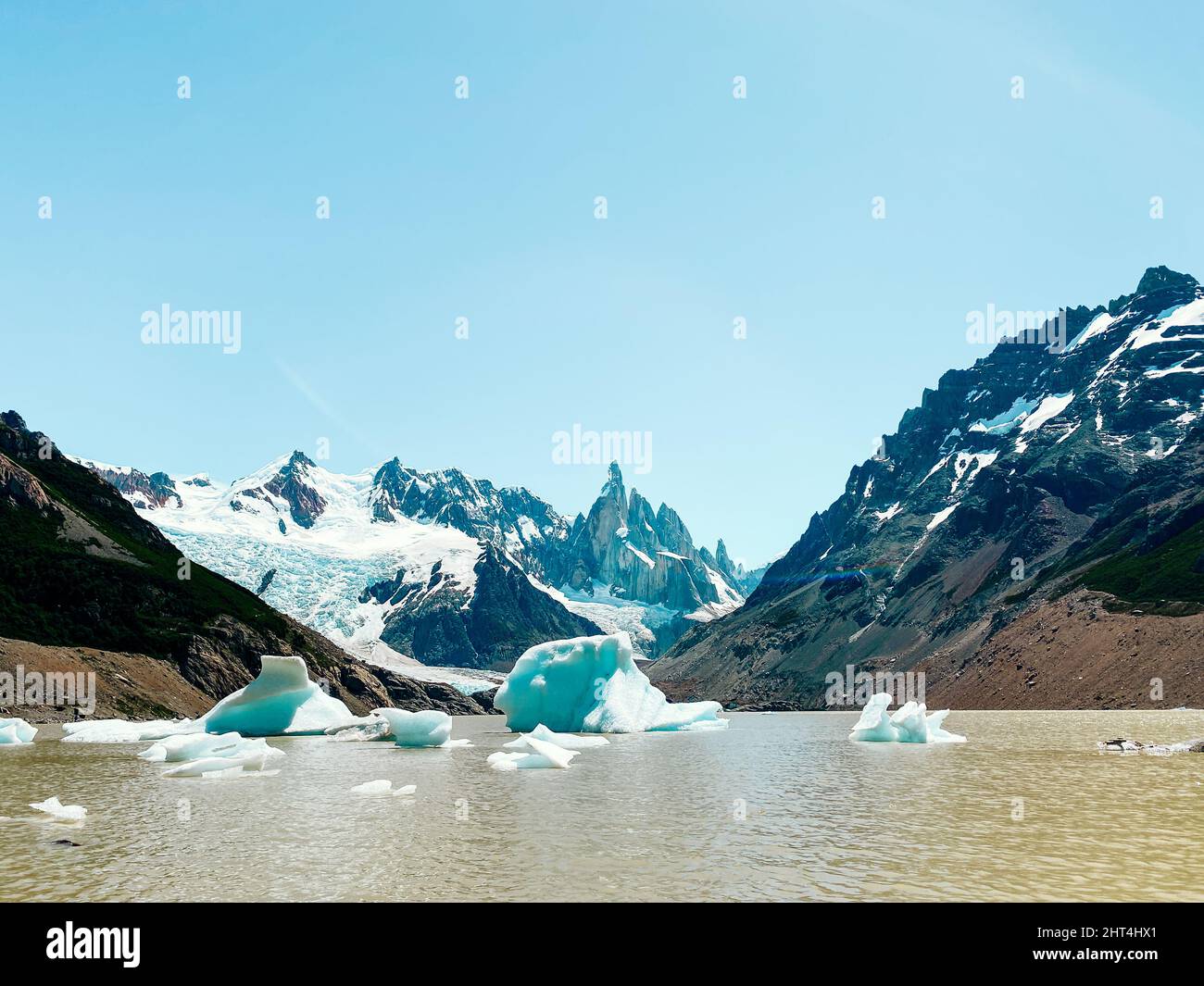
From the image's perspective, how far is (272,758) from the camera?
60656 millimetres

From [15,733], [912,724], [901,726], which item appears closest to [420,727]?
[15,733]

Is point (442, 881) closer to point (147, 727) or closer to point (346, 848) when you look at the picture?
point (346, 848)

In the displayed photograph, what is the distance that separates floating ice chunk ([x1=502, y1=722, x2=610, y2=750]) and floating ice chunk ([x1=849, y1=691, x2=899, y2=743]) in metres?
21.9

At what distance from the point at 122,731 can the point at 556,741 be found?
129ft

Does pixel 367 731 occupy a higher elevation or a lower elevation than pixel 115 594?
lower

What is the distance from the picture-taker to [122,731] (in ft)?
262

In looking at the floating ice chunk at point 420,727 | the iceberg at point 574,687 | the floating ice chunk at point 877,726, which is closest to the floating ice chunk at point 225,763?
the floating ice chunk at point 420,727

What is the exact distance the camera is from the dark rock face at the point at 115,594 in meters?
130

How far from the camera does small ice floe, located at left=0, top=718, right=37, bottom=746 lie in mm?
76000

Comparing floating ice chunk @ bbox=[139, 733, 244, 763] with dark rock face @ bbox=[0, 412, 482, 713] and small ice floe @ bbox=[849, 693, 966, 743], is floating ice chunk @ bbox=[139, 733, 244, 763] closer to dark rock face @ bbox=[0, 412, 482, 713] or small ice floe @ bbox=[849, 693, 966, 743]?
small ice floe @ bbox=[849, 693, 966, 743]

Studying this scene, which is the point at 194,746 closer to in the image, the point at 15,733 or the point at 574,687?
the point at 15,733

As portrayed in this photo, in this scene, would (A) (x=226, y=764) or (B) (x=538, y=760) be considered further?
(B) (x=538, y=760)

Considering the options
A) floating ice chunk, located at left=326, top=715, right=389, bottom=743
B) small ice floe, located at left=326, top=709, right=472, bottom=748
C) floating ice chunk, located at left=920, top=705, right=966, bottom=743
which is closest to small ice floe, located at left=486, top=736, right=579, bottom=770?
small ice floe, located at left=326, top=709, right=472, bottom=748
